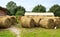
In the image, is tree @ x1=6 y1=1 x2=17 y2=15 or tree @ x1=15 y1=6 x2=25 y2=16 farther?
tree @ x1=6 y1=1 x2=17 y2=15

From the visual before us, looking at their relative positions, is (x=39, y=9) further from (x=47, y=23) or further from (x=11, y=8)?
(x=47, y=23)

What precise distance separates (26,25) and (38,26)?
194 cm

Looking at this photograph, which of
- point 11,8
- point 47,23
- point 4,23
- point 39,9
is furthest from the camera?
point 11,8

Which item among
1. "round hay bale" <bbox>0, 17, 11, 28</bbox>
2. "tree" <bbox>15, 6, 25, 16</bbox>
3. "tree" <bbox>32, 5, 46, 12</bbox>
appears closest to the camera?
"round hay bale" <bbox>0, 17, 11, 28</bbox>

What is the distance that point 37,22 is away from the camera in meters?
22.9

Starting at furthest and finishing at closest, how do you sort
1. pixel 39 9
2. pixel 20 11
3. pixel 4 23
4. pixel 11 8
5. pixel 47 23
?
pixel 11 8
pixel 39 9
pixel 20 11
pixel 4 23
pixel 47 23

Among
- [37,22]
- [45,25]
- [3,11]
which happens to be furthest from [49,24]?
[3,11]

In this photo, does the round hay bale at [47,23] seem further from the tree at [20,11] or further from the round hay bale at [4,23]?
the tree at [20,11]

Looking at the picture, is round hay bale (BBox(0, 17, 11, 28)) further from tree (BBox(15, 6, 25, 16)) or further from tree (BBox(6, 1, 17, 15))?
tree (BBox(6, 1, 17, 15))

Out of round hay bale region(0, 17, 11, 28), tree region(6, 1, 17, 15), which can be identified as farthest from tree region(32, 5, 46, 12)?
round hay bale region(0, 17, 11, 28)

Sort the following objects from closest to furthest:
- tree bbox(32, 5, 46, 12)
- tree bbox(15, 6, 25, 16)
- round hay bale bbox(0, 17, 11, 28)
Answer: round hay bale bbox(0, 17, 11, 28), tree bbox(15, 6, 25, 16), tree bbox(32, 5, 46, 12)

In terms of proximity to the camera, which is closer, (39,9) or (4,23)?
(4,23)

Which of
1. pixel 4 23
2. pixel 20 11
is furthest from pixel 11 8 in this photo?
pixel 4 23

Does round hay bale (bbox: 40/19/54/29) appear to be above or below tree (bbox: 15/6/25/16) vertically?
above
